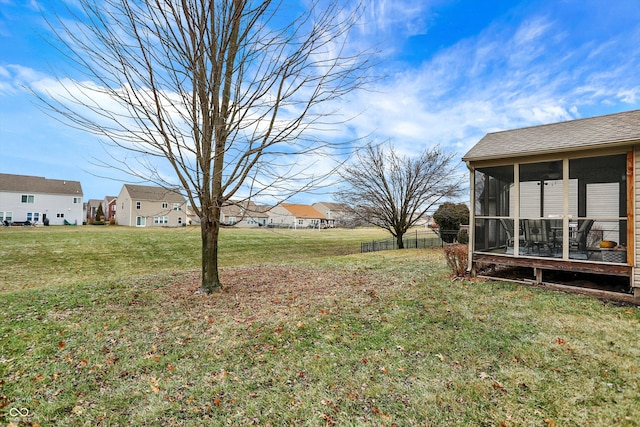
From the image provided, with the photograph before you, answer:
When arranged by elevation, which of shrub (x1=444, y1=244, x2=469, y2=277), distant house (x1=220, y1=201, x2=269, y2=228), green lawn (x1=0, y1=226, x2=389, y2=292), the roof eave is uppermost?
the roof eave

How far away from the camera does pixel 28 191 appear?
32.5 metres

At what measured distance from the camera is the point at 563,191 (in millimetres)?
6535

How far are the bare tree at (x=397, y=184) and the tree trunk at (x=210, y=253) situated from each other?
444 inches

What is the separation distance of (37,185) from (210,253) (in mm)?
41184

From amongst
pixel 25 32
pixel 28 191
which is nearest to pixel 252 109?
pixel 25 32

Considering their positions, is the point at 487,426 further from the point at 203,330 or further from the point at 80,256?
the point at 80,256

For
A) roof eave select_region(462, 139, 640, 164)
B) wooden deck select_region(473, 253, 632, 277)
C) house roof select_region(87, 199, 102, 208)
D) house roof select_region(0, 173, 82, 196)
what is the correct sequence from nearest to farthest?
1. roof eave select_region(462, 139, 640, 164)
2. wooden deck select_region(473, 253, 632, 277)
3. house roof select_region(0, 173, 82, 196)
4. house roof select_region(87, 199, 102, 208)

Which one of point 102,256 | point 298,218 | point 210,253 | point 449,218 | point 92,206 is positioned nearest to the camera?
point 210,253

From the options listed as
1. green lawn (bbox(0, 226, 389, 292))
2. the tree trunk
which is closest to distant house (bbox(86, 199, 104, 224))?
green lawn (bbox(0, 226, 389, 292))

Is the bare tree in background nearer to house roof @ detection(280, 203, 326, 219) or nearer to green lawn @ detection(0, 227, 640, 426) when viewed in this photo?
green lawn @ detection(0, 227, 640, 426)

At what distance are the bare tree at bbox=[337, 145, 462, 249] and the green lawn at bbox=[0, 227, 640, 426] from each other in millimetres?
10746

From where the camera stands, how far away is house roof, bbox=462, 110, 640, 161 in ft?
20.0

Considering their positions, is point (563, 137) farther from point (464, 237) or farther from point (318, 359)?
point (464, 237)

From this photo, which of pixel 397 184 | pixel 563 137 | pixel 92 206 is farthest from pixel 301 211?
pixel 563 137
